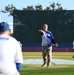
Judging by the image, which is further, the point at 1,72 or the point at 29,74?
the point at 29,74

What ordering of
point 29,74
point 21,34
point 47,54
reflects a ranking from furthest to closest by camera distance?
point 21,34 < point 47,54 < point 29,74

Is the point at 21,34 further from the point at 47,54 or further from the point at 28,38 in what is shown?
the point at 47,54

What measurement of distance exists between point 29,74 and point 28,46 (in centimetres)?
2688

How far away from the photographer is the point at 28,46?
4038 centimetres

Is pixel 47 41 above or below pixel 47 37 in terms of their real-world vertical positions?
below

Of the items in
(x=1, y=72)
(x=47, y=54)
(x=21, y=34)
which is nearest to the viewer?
(x=1, y=72)

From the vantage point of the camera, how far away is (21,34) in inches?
1553

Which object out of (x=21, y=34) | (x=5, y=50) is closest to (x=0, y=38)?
(x=5, y=50)

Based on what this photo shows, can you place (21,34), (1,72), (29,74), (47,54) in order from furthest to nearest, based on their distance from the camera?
(21,34) → (47,54) → (29,74) → (1,72)

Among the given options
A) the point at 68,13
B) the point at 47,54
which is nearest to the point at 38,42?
the point at 68,13

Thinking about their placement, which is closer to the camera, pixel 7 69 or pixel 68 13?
pixel 7 69

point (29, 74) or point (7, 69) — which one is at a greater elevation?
point (7, 69)

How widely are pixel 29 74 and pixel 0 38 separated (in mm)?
7780

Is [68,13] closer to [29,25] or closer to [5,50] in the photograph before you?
[29,25]
